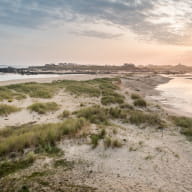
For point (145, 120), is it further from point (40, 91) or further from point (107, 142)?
point (40, 91)

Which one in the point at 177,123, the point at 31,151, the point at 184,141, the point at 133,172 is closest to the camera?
the point at 133,172

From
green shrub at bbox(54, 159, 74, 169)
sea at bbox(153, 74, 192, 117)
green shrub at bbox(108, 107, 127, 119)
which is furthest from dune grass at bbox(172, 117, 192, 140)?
green shrub at bbox(54, 159, 74, 169)

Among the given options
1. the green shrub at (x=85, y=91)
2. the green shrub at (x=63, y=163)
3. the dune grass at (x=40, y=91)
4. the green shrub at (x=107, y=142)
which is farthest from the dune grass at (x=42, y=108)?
the green shrub at (x=85, y=91)

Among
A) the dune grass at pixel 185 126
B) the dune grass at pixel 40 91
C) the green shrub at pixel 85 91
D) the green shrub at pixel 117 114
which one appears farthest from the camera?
the green shrub at pixel 85 91

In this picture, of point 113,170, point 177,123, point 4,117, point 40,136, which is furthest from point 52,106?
point 113,170

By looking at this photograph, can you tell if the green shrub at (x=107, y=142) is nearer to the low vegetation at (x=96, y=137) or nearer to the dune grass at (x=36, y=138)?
the low vegetation at (x=96, y=137)

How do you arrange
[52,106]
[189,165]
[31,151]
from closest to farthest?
[189,165]
[31,151]
[52,106]

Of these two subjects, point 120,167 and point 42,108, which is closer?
point 120,167

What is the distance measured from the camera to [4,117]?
1334 cm

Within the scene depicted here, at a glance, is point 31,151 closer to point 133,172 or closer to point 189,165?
point 133,172

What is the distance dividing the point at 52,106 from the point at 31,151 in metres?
8.45

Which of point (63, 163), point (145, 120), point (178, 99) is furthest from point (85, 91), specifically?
point (63, 163)

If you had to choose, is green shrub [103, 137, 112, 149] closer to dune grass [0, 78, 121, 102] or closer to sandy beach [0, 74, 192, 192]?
sandy beach [0, 74, 192, 192]

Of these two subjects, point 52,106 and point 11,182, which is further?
point 52,106
